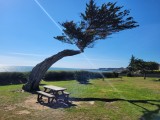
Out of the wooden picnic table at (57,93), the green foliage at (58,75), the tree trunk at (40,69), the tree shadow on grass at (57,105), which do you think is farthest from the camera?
the green foliage at (58,75)

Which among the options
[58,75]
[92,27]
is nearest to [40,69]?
[92,27]

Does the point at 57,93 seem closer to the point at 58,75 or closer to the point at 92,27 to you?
the point at 92,27

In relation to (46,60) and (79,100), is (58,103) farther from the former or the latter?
(46,60)

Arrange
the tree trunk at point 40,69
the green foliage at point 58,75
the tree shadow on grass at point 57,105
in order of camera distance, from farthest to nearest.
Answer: the green foliage at point 58,75 < the tree trunk at point 40,69 < the tree shadow on grass at point 57,105

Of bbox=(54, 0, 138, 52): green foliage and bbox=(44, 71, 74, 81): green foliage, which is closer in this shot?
bbox=(54, 0, 138, 52): green foliage

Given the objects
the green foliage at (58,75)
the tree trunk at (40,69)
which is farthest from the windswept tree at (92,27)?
the green foliage at (58,75)

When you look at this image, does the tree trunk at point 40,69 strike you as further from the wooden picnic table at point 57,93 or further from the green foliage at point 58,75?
the green foliage at point 58,75

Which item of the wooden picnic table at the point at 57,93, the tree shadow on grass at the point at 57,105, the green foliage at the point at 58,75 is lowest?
the tree shadow on grass at the point at 57,105

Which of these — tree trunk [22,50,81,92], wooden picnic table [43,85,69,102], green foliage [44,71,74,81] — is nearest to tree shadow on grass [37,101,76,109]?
wooden picnic table [43,85,69,102]

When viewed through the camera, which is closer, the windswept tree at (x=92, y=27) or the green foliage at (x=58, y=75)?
the windswept tree at (x=92, y=27)

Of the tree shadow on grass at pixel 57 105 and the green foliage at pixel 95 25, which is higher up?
the green foliage at pixel 95 25

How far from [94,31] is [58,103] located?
759 cm

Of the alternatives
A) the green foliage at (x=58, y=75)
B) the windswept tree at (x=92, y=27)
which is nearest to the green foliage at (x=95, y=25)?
the windswept tree at (x=92, y=27)

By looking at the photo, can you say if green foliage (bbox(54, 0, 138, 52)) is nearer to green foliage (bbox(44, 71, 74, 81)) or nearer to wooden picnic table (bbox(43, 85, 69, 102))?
wooden picnic table (bbox(43, 85, 69, 102))
